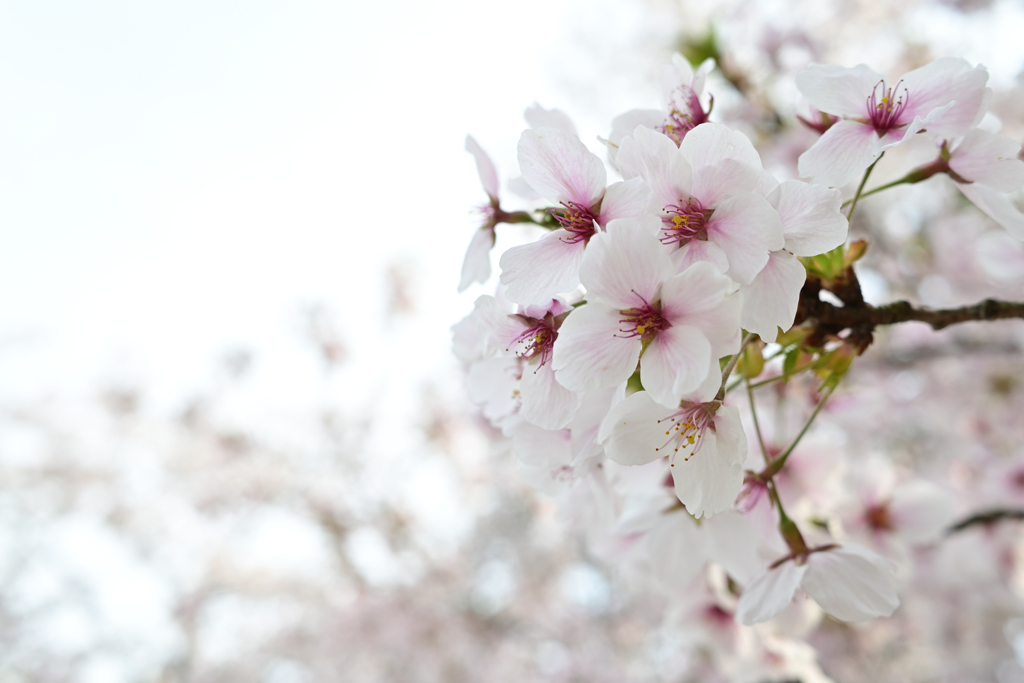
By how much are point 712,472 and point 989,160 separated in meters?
0.39

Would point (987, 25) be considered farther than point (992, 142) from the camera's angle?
Yes

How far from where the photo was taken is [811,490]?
2.71 ft

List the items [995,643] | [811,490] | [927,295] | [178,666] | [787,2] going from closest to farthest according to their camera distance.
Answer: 1. [811,490]
2. [927,295]
3. [787,2]
4. [995,643]
5. [178,666]

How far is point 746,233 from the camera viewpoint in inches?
16.7

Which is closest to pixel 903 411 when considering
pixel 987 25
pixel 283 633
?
pixel 987 25

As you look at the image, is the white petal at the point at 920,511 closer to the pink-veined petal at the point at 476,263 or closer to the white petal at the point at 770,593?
the white petal at the point at 770,593

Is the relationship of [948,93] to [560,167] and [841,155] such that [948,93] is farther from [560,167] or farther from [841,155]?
[560,167]

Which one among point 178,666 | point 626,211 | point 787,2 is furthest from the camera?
point 178,666

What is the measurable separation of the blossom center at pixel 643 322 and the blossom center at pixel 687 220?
6 centimetres

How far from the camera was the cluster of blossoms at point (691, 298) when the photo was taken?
42 cm

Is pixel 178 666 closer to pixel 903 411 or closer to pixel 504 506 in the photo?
pixel 504 506

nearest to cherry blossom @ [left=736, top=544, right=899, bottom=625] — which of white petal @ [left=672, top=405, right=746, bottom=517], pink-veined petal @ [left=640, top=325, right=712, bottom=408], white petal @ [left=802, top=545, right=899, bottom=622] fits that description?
white petal @ [left=802, top=545, right=899, bottom=622]

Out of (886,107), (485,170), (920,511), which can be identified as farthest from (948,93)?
(920,511)

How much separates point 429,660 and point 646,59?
3966 millimetres
